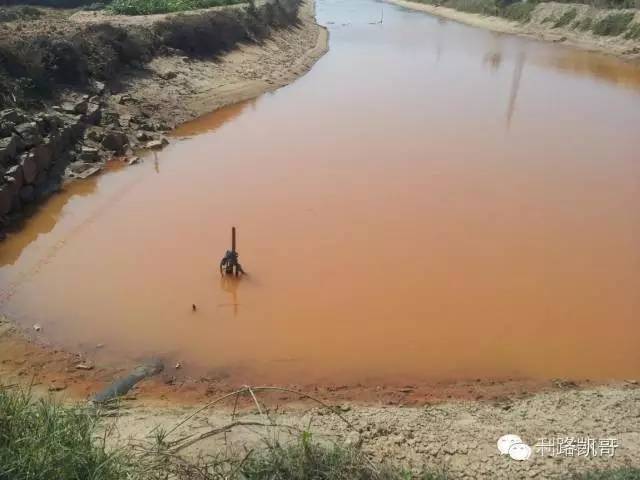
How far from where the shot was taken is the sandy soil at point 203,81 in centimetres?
1557

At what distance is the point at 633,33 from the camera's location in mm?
28703

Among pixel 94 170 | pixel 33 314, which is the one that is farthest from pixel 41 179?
pixel 33 314

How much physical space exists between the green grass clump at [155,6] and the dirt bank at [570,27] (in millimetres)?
20442

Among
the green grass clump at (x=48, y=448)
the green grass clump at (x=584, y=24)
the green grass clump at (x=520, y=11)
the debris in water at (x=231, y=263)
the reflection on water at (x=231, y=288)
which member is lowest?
the reflection on water at (x=231, y=288)

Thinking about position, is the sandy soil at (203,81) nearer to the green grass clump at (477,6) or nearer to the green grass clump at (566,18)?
the green grass clump at (566,18)

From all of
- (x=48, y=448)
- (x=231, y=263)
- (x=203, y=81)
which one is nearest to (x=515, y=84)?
(x=203, y=81)

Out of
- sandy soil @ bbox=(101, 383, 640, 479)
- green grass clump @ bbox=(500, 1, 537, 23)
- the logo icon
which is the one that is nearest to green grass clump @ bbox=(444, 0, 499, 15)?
green grass clump @ bbox=(500, 1, 537, 23)

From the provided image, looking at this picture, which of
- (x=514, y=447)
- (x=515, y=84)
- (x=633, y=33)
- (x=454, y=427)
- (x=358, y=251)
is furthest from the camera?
(x=633, y=33)

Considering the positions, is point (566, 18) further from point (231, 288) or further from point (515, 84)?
point (231, 288)

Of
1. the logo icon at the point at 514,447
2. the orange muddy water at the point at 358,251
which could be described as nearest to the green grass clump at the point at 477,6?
the orange muddy water at the point at 358,251

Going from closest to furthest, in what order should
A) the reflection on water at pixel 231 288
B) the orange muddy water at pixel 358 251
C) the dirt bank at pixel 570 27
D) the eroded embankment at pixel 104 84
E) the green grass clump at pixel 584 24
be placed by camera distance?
the orange muddy water at pixel 358 251 < the reflection on water at pixel 231 288 < the eroded embankment at pixel 104 84 < the dirt bank at pixel 570 27 < the green grass clump at pixel 584 24

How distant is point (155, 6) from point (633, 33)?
24.1 m

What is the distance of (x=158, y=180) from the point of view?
467 inches

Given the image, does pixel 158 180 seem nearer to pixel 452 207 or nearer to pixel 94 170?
pixel 94 170
